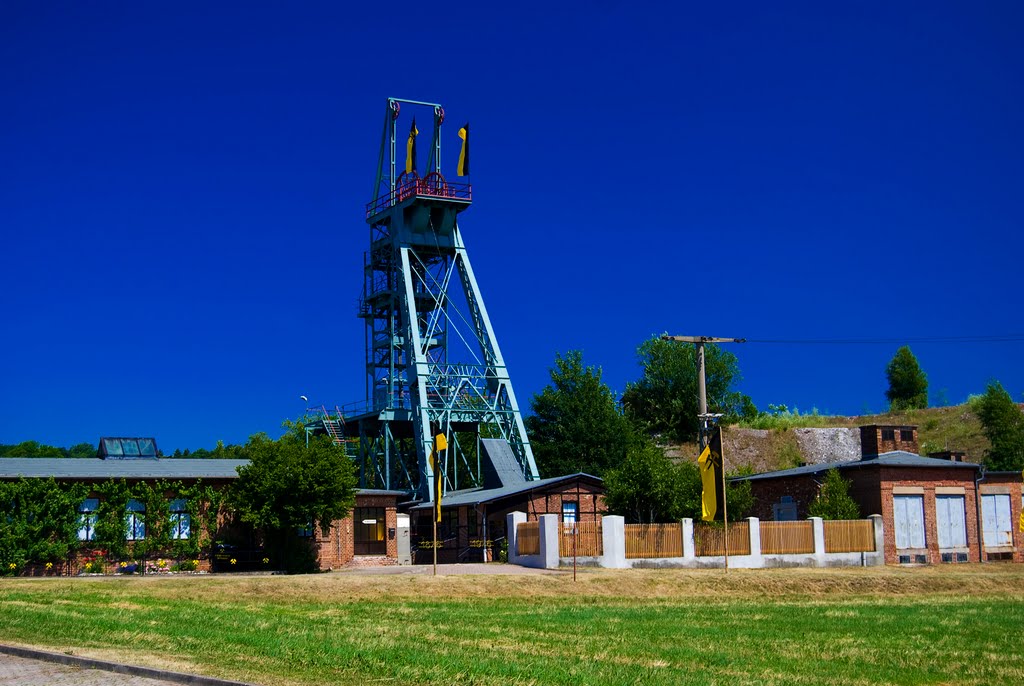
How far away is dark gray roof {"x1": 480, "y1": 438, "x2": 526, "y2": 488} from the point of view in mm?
53156

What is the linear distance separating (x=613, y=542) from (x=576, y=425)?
108 feet

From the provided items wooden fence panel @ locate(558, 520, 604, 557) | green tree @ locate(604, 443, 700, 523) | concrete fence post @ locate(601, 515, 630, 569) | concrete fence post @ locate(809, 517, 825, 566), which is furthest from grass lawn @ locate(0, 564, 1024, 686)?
green tree @ locate(604, 443, 700, 523)

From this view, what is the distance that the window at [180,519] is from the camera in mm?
40750

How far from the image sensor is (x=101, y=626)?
20.8m

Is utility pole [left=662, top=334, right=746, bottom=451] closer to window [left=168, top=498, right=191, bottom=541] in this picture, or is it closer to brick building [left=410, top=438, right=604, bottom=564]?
brick building [left=410, top=438, right=604, bottom=564]

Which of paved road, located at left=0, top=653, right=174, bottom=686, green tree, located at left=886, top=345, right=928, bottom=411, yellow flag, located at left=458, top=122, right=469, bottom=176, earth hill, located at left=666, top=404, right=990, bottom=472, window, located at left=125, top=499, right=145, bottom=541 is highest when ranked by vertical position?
yellow flag, located at left=458, top=122, right=469, bottom=176

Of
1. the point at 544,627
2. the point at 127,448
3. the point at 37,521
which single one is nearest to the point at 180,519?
the point at 37,521

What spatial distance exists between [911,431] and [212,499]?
31243 mm

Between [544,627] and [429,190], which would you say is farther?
[429,190]

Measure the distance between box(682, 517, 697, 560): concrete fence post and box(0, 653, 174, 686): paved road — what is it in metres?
28.0

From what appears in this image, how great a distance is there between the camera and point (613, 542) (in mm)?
39375

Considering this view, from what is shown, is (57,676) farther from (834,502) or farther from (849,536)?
(834,502)

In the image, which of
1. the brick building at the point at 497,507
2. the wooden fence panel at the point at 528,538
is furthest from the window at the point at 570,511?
the wooden fence panel at the point at 528,538

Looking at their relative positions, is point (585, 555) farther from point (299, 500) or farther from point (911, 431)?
point (911, 431)
